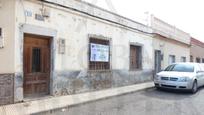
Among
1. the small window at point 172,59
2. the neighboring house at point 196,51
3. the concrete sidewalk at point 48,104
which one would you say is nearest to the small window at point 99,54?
the concrete sidewalk at point 48,104

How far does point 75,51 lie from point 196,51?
2375 centimetres

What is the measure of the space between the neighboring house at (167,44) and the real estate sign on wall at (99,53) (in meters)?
6.34

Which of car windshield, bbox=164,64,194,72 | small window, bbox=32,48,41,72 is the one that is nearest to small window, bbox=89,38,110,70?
small window, bbox=32,48,41,72

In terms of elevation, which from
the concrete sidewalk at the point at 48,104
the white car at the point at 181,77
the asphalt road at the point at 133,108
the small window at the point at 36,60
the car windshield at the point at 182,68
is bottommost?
the asphalt road at the point at 133,108

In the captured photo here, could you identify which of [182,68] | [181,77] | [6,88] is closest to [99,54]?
[181,77]

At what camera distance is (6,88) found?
7391mm

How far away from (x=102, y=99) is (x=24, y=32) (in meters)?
3.91

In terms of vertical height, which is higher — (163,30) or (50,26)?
(163,30)

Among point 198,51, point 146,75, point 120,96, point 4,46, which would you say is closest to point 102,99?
point 120,96

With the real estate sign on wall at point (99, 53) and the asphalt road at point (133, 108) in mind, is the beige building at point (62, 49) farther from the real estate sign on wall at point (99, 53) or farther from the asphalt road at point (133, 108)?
the asphalt road at point (133, 108)

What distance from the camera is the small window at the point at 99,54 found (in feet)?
37.2

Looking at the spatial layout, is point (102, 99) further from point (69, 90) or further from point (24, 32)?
point (24, 32)

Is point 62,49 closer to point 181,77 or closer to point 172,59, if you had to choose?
point 181,77

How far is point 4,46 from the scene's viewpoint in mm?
7426
